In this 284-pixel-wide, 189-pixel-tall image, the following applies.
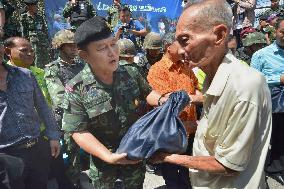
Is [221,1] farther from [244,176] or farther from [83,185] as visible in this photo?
[83,185]

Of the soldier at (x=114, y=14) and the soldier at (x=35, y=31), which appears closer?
the soldier at (x=35, y=31)

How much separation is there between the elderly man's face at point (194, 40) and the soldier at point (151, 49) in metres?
3.28

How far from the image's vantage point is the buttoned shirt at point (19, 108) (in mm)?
2977

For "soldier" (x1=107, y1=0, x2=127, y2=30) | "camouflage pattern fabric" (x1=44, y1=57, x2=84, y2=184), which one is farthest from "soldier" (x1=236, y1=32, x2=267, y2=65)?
"soldier" (x1=107, y1=0, x2=127, y2=30)

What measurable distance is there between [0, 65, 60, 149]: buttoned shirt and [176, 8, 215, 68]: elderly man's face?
189cm

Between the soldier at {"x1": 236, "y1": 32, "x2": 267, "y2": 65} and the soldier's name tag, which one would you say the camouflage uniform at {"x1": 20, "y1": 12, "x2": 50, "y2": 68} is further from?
the soldier's name tag

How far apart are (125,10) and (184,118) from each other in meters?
5.05

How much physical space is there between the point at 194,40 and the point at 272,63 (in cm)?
315

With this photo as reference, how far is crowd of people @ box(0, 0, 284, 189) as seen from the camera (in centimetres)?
154

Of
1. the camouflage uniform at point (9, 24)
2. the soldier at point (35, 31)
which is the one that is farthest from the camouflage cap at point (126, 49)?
the soldier at point (35, 31)

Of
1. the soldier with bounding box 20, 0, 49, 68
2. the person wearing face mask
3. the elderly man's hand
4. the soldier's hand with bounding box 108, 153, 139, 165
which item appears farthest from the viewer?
the soldier with bounding box 20, 0, 49, 68

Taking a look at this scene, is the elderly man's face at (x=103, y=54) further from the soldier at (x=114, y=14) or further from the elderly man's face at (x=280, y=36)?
the soldier at (x=114, y=14)

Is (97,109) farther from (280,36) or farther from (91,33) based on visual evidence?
(280,36)

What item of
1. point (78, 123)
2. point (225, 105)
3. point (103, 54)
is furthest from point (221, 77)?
point (78, 123)
